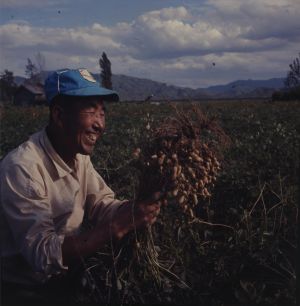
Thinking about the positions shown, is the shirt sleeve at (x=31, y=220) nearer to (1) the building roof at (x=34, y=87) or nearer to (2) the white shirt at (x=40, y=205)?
(2) the white shirt at (x=40, y=205)

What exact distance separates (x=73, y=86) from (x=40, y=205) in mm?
503

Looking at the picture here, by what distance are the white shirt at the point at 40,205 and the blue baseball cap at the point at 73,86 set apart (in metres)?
0.19

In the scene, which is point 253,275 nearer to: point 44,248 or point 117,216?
point 117,216

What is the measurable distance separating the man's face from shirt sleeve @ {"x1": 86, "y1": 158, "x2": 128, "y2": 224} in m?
0.30

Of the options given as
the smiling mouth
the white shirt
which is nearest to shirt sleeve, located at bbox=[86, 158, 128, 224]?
the white shirt

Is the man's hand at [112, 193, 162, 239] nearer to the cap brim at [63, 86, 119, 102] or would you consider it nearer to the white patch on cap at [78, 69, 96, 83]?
the cap brim at [63, 86, 119, 102]

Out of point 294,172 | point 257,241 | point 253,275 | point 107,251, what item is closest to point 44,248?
point 107,251

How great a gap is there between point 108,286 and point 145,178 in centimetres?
47

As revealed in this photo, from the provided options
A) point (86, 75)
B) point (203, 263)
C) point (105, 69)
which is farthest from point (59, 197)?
point (105, 69)

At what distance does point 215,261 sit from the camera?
7.71ft

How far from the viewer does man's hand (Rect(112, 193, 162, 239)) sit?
2.02 m

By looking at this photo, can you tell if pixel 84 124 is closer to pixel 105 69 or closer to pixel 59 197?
pixel 59 197

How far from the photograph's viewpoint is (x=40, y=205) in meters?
2.03

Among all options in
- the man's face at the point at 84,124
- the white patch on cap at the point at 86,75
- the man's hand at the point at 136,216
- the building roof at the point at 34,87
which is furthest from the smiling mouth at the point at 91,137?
the building roof at the point at 34,87
